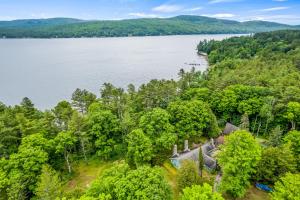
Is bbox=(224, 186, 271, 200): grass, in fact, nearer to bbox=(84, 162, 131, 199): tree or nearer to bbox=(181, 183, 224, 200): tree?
bbox=(181, 183, 224, 200): tree

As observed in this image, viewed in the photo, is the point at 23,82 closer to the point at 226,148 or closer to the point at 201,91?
the point at 201,91

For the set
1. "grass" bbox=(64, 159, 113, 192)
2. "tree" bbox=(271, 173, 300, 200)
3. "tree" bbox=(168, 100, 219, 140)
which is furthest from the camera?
"tree" bbox=(168, 100, 219, 140)

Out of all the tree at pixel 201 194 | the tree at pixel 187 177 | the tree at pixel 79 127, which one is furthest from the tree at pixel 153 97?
the tree at pixel 201 194

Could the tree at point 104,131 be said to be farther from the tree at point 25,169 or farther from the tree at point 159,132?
the tree at point 25,169

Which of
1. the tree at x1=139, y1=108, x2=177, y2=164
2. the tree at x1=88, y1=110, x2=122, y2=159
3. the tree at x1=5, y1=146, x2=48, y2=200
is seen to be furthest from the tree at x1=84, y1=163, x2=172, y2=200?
the tree at x1=88, y1=110, x2=122, y2=159

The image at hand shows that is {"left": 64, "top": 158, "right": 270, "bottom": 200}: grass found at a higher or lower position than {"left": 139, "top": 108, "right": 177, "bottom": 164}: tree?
lower

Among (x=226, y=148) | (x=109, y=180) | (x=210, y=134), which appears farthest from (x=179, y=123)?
(x=109, y=180)

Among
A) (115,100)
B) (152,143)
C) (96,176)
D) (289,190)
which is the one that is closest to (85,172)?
(96,176)
